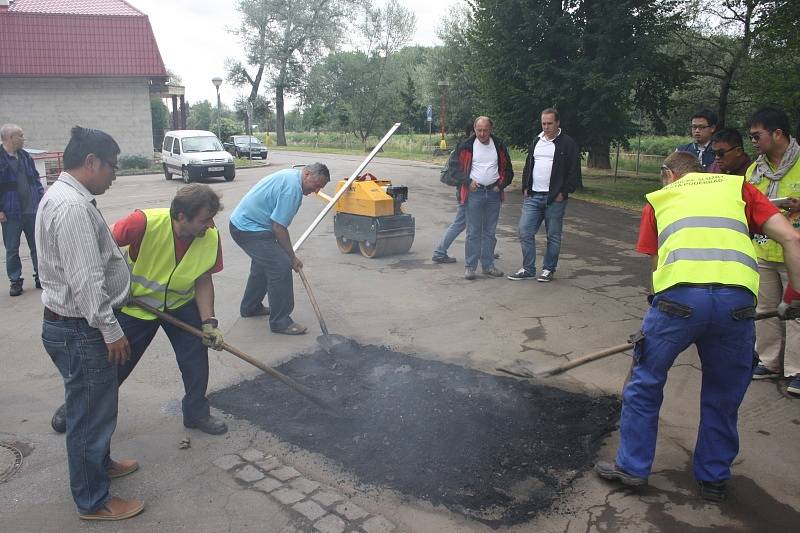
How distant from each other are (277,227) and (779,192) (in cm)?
386

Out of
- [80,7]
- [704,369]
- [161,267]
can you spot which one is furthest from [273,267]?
[80,7]

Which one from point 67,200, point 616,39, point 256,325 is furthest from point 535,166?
point 616,39

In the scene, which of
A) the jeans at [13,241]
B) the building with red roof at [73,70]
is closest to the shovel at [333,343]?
the jeans at [13,241]

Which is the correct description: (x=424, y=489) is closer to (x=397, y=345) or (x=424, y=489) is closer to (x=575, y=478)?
(x=575, y=478)

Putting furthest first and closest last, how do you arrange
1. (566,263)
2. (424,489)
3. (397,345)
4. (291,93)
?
(291,93)
(566,263)
(397,345)
(424,489)

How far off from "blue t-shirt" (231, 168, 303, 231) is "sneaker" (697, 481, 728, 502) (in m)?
3.71

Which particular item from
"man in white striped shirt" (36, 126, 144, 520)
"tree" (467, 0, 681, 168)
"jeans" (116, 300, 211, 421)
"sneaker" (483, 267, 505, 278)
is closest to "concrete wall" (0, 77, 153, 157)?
"tree" (467, 0, 681, 168)

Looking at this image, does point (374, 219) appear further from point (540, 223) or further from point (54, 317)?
point (54, 317)

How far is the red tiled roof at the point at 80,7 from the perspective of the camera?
24047 mm

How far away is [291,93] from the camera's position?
47.8 m

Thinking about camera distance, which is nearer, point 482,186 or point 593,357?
point 593,357

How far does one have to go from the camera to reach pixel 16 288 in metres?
6.96

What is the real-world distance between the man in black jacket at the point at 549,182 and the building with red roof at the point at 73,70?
67.8 ft

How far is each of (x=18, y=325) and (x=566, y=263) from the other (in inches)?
255
